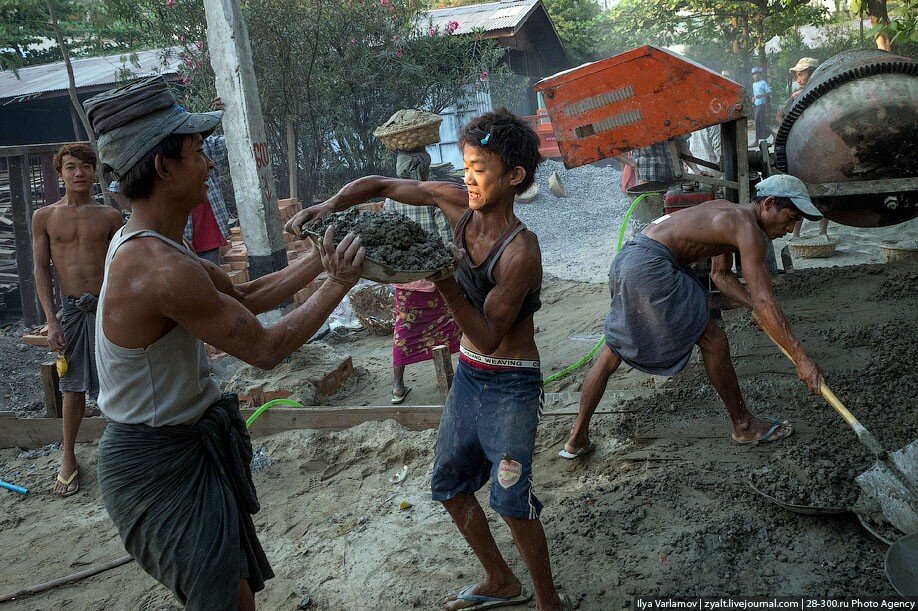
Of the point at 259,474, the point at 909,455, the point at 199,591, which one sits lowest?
the point at 259,474

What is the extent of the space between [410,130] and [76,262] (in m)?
2.75

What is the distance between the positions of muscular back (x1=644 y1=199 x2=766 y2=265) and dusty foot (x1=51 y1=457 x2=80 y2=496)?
4.06 meters

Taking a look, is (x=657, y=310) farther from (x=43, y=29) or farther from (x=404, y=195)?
(x=43, y=29)

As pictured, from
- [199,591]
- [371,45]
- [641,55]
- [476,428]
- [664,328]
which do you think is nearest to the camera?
[199,591]

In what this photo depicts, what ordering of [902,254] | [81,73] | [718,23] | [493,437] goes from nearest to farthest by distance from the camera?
1. [493,437]
2. [902,254]
3. [81,73]
4. [718,23]

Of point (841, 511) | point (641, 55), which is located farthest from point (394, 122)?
point (841, 511)

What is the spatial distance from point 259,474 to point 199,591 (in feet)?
8.15

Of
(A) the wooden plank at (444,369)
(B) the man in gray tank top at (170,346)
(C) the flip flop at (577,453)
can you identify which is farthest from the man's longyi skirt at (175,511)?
(A) the wooden plank at (444,369)

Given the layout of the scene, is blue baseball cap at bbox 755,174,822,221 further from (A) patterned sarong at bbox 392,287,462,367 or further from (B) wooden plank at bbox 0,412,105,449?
(B) wooden plank at bbox 0,412,105,449

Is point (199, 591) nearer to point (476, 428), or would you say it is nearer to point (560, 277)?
point (476, 428)

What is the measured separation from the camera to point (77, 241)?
5047 mm

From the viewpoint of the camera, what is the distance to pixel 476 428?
2.79 m

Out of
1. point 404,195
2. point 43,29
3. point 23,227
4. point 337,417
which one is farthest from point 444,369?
point 43,29

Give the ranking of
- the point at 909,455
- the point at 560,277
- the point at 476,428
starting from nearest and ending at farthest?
the point at 476,428 → the point at 909,455 → the point at 560,277
